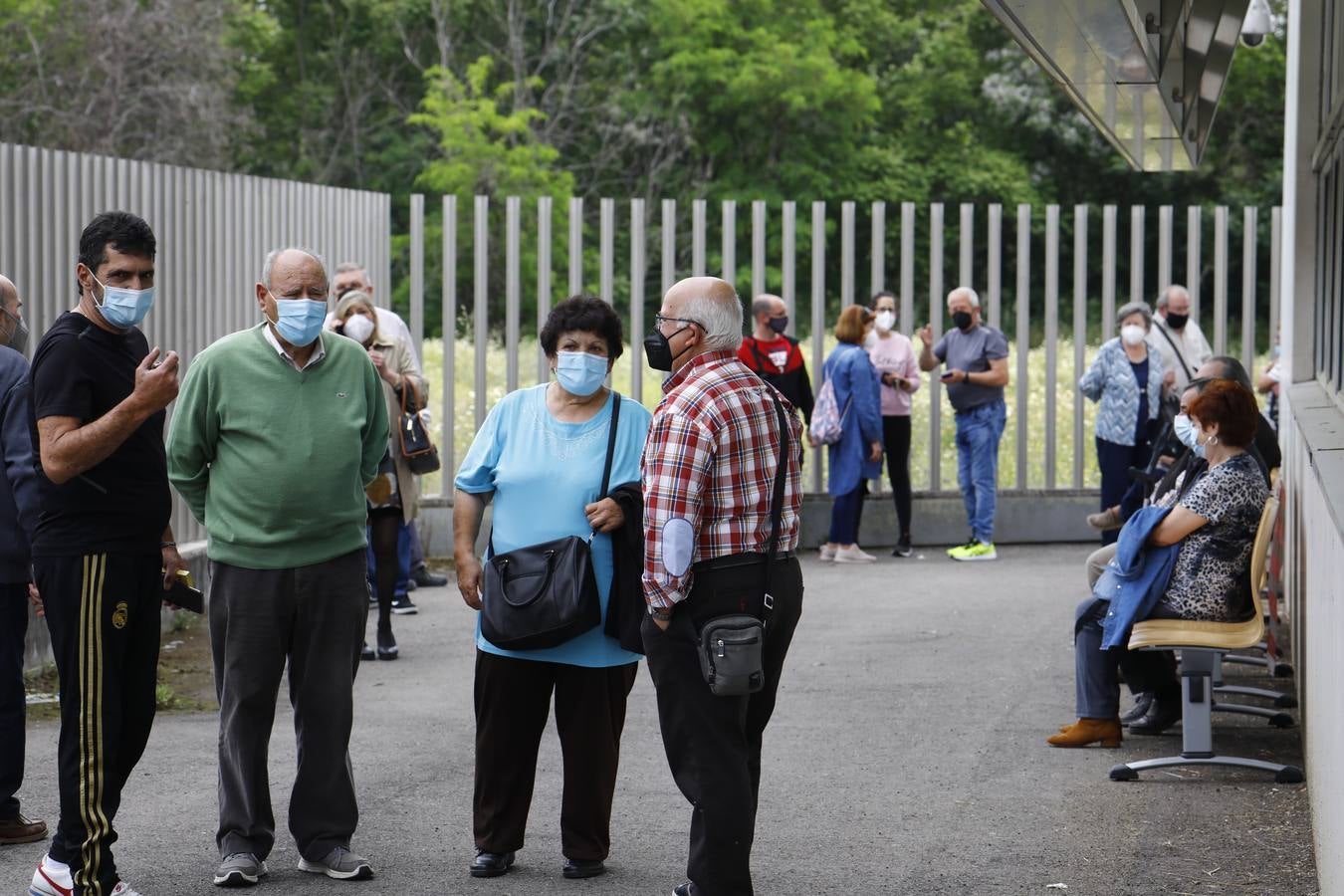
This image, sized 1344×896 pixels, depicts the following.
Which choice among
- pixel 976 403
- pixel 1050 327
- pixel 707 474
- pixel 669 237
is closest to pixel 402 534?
pixel 669 237

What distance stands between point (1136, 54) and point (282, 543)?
3.05 m

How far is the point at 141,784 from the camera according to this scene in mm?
7125

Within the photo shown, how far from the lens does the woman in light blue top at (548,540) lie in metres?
5.73

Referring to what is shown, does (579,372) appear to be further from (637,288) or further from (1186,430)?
(637,288)

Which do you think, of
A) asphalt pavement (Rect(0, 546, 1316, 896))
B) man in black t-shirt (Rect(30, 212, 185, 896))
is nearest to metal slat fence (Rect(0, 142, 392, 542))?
asphalt pavement (Rect(0, 546, 1316, 896))

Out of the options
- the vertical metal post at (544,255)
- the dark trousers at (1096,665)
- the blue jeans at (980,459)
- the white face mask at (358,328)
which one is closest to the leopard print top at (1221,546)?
the dark trousers at (1096,665)

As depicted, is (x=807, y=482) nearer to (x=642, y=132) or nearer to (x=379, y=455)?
(x=379, y=455)

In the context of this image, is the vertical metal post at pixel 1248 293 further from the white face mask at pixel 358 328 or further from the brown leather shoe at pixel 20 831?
the brown leather shoe at pixel 20 831

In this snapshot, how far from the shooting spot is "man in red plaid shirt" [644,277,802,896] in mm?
4934

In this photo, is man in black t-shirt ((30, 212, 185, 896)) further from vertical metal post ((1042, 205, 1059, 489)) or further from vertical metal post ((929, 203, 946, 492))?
vertical metal post ((1042, 205, 1059, 489))

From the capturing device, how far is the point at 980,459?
14.2 m

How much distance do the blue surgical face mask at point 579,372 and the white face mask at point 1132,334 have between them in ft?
26.5

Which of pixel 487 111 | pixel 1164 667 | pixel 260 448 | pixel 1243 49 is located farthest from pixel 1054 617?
pixel 1243 49

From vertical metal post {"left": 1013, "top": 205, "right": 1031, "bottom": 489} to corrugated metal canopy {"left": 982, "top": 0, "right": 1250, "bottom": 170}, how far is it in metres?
6.40
